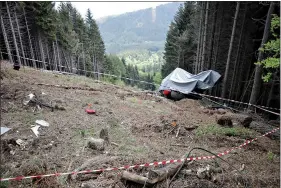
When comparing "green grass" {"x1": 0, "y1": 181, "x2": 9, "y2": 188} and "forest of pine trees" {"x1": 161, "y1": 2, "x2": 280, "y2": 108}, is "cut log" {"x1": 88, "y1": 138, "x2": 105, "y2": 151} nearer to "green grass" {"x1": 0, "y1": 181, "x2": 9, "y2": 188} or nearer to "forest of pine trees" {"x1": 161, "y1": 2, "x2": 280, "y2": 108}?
"green grass" {"x1": 0, "y1": 181, "x2": 9, "y2": 188}

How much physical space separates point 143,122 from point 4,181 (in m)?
5.12

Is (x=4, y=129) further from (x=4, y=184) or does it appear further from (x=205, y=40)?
(x=205, y=40)

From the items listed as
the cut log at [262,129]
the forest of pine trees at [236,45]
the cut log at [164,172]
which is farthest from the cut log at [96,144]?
the forest of pine trees at [236,45]

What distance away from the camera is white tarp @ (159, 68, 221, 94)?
561 inches

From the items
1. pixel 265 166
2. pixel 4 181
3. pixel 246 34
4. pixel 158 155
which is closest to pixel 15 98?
pixel 4 181

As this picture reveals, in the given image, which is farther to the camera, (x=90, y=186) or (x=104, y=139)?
(x=104, y=139)

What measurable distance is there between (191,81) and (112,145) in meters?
10.4

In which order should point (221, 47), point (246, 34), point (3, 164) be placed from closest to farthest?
point (3, 164)
point (246, 34)
point (221, 47)

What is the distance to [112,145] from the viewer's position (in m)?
5.65

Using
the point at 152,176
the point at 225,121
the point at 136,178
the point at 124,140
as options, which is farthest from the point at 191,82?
the point at 136,178

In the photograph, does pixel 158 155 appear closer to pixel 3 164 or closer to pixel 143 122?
pixel 143 122

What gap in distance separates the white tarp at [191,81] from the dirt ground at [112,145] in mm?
5795

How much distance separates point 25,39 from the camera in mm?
29062

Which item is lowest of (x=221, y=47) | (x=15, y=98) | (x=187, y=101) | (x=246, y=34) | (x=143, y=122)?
(x=187, y=101)
